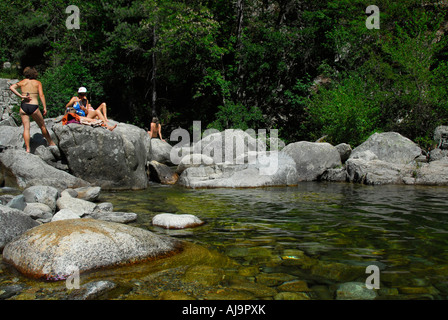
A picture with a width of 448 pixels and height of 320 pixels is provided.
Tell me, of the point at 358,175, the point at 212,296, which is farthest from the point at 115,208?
the point at 358,175

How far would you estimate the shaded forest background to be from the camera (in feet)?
51.0

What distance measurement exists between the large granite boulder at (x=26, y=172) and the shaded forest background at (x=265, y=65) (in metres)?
10.3

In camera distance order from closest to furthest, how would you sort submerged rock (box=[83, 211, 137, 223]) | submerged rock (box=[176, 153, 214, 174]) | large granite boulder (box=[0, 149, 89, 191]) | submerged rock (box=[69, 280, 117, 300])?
submerged rock (box=[69, 280, 117, 300])
submerged rock (box=[83, 211, 137, 223])
large granite boulder (box=[0, 149, 89, 191])
submerged rock (box=[176, 153, 214, 174])

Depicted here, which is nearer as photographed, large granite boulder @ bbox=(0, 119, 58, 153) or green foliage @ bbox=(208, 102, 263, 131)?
large granite boulder @ bbox=(0, 119, 58, 153)

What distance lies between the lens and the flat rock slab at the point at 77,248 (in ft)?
10.5

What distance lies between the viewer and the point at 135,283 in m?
3.04

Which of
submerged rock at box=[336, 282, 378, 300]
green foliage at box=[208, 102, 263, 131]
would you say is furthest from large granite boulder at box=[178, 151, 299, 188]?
green foliage at box=[208, 102, 263, 131]

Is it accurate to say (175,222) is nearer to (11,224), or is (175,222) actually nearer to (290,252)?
(290,252)

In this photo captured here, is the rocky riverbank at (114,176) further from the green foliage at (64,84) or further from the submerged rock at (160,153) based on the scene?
the green foliage at (64,84)

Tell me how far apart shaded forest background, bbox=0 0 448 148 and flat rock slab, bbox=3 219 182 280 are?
13.4 meters

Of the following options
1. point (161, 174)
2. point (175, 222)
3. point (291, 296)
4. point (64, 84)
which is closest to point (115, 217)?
point (175, 222)

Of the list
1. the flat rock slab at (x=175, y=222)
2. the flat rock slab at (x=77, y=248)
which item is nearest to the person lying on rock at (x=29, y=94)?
the flat rock slab at (x=175, y=222)

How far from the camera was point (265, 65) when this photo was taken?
19953 millimetres

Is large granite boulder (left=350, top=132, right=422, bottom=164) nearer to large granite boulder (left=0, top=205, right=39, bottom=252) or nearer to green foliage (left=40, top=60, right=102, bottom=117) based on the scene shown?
large granite boulder (left=0, top=205, right=39, bottom=252)
